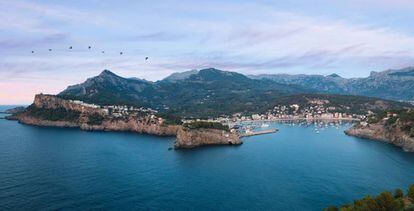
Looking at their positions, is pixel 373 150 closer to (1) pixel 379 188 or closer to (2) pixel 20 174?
(1) pixel 379 188

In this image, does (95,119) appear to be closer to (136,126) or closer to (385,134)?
(136,126)

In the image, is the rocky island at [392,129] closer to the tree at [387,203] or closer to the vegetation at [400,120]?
the vegetation at [400,120]

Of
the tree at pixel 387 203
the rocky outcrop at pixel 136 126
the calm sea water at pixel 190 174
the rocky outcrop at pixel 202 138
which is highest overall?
the rocky outcrop at pixel 136 126

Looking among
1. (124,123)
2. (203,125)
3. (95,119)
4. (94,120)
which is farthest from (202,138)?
(95,119)

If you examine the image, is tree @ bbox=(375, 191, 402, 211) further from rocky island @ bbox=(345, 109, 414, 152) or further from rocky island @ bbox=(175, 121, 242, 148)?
rocky island @ bbox=(175, 121, 242, 148)

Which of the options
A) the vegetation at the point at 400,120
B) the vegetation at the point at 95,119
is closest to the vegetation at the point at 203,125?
the vegetation at the point at 400,120

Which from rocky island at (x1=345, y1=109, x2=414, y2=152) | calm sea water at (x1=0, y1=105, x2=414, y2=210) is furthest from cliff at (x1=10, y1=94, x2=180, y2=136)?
rocky island at (x1=345, y1=109, x2=414, y2=152)
